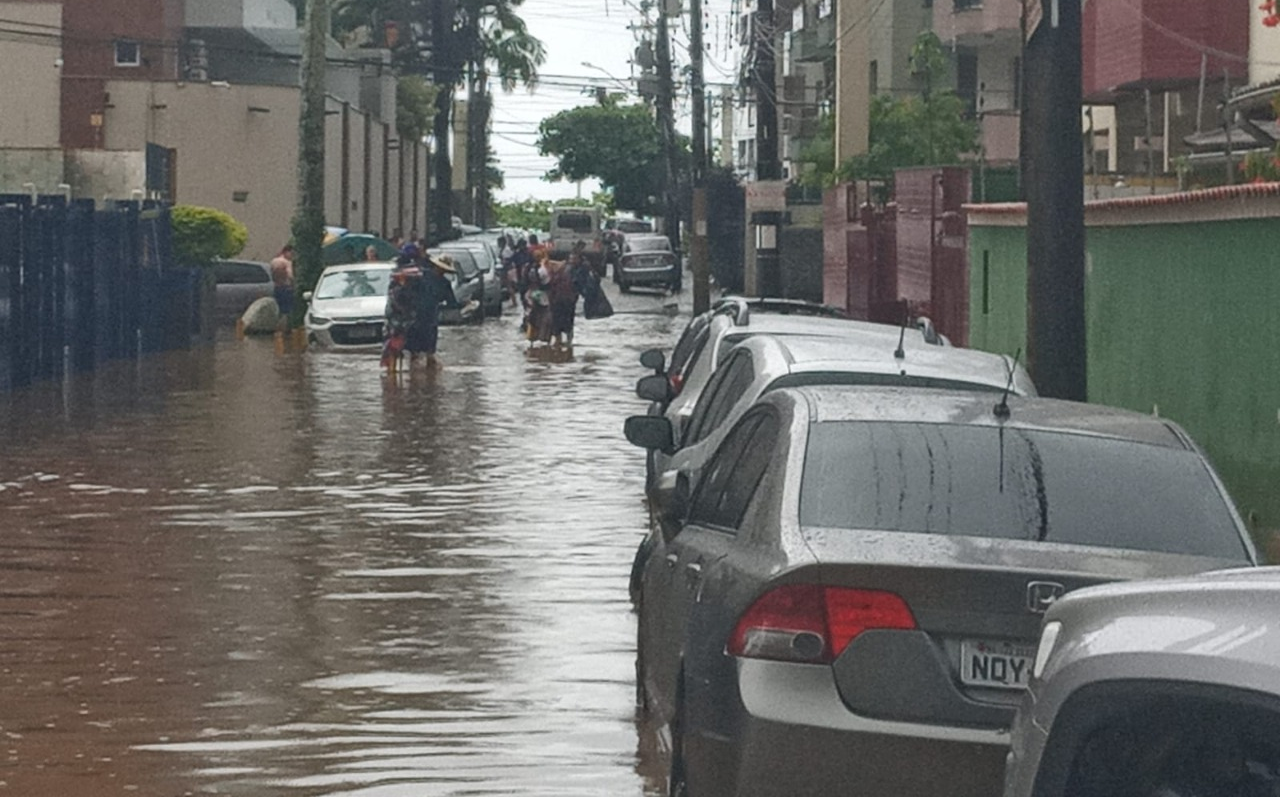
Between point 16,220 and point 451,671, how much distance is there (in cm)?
1965

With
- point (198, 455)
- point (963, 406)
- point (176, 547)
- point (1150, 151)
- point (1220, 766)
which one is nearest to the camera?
point (1220, 766)

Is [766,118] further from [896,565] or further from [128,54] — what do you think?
[896,565]

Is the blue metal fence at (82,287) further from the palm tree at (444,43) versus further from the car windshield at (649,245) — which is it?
the palm tree at (444,43)

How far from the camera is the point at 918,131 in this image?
63.8 metres

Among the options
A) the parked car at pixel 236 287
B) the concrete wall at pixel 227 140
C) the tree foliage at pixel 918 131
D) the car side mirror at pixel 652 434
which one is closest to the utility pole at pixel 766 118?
the parked car at pixel 236 287

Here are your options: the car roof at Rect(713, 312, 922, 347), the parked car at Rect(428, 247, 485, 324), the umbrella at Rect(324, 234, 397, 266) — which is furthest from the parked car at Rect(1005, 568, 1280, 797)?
the umbrella at Rect(324, 234, 397, 266)

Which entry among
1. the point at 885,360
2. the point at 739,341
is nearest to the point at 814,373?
the point at 885,360

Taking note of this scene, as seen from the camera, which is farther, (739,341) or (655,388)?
(655,388)

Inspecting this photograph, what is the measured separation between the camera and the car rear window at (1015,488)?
7539 mm

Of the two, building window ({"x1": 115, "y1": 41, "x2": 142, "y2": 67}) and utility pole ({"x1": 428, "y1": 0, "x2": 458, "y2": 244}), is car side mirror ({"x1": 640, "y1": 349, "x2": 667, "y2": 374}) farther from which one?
utility pole ({"x1": 428, "y1": 0, "x2": 458, "y2": 244})

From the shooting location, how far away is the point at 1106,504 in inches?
303

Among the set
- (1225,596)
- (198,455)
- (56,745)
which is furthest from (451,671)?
(198,455)

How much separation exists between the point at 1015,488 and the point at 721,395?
16.5 feet

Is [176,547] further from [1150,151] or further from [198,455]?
[1150,151]
